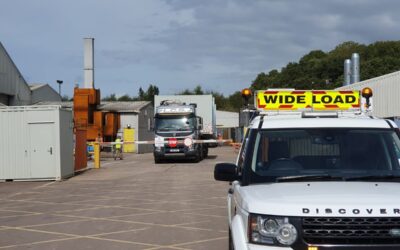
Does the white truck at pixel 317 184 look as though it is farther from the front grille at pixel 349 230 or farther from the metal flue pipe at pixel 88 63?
the metal flue pipe at pixel 88 63

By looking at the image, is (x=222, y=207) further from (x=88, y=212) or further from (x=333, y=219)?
(x=333, y=219)

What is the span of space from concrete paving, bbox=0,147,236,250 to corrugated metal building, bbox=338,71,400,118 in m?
9.73

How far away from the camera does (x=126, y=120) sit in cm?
5366

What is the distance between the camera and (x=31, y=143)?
21.5 m

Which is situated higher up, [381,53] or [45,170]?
[381,53]

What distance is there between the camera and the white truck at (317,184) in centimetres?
440

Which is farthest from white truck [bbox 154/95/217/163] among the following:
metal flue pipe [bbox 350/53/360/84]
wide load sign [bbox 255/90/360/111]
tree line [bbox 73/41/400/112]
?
tree line [bbox 73/41/400/112]

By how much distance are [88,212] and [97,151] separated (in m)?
15.4

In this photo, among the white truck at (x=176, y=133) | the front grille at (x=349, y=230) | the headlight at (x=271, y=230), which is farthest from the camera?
the white truck at (x=176, y=133)

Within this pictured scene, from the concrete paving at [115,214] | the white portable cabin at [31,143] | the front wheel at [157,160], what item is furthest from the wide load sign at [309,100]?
the front wheel at [157,160]

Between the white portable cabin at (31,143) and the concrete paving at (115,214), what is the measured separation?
0.69 metres

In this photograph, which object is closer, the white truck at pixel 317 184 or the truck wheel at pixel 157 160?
the white truck at pixel 317 184

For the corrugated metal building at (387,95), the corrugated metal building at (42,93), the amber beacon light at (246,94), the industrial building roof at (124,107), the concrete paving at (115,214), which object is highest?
the corrugated metal building at (42,93)

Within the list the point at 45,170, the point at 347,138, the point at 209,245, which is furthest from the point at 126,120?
the point at 347,138
